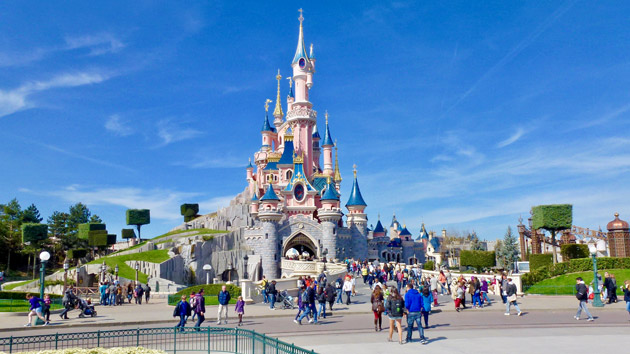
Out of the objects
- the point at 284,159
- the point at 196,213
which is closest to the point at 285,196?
the point at 284,159

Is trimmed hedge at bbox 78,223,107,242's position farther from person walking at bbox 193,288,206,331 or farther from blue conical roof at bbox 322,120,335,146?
person walking at bbox 193,288,206,331

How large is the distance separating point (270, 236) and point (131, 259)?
1409 cm

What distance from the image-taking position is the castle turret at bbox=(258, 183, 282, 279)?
51250 millimetres

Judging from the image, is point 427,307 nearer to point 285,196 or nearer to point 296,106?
point 285,196

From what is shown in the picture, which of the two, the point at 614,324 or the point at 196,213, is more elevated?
the point at 196,213

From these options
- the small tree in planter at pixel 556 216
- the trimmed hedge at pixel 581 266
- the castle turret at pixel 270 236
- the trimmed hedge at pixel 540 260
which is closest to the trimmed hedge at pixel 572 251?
the trimmed hedge at pixel 540 260

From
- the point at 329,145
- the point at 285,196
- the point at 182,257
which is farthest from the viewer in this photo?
the point at 329,145

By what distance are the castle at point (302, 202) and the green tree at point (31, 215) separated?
30165mm

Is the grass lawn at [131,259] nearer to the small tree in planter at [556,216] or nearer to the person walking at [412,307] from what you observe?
the small tree in planter at [556,216]

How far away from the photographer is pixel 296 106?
64438 mm

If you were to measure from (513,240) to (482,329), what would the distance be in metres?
53.6

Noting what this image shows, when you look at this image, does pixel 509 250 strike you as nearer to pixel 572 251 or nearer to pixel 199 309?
pixel 572 251

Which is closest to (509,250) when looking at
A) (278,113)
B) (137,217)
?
(278,113)

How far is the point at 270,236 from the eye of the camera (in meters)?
52.0
